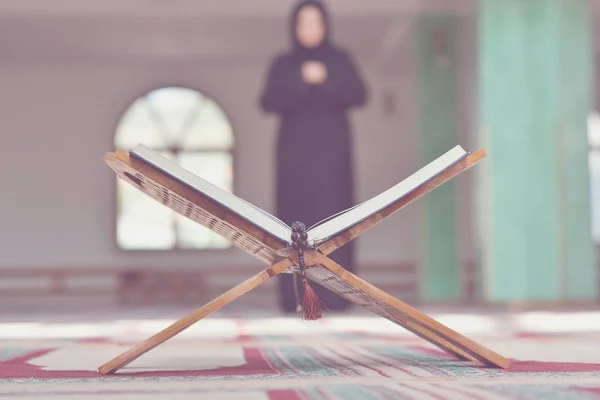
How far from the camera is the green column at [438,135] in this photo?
9.30 meters

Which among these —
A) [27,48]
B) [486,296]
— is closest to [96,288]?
[27,48]

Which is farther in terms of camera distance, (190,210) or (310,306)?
(190,210)

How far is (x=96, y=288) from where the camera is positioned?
11.8 meters

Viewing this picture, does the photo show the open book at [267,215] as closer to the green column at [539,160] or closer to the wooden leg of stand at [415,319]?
the wooden leg of stand at [415,319]

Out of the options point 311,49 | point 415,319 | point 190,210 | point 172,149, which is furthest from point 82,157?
point 415,319

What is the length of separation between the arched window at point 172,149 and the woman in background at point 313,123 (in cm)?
640

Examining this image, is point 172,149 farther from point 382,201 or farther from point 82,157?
point 382,201

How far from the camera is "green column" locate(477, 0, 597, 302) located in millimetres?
6723

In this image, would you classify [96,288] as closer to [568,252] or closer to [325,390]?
[568,252]

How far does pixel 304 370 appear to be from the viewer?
1865 millimetres

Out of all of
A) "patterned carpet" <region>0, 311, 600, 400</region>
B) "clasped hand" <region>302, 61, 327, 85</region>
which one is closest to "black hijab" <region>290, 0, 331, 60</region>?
"clasped hand" <region>302, 61, 327, 85</region>

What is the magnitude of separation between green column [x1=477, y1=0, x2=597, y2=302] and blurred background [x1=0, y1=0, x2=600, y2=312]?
236 centimetres

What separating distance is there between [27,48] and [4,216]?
2.36 metres

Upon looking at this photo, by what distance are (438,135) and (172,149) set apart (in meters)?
4.12
